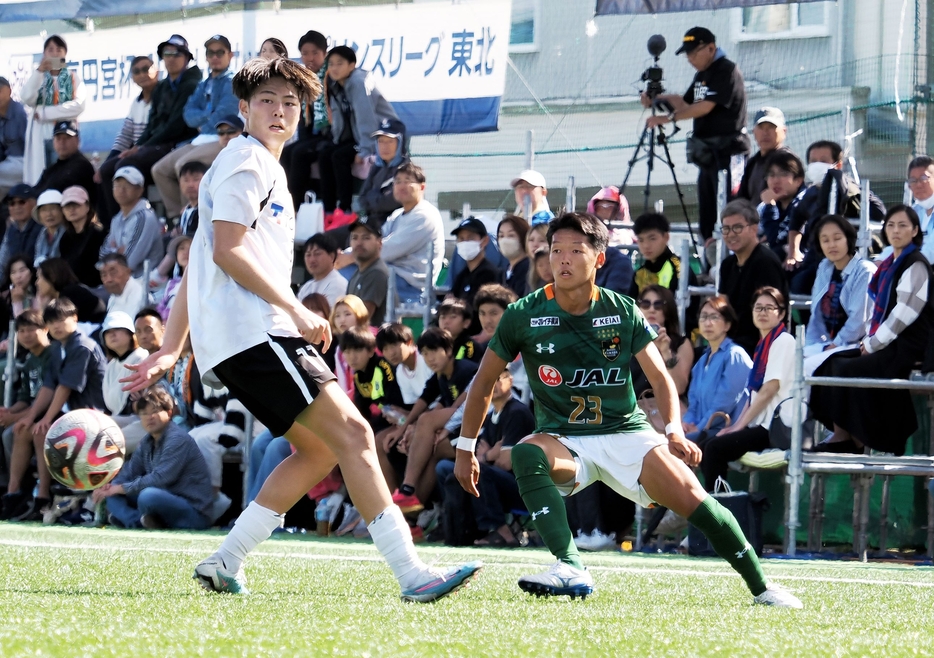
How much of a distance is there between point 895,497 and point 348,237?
5901 millimetres

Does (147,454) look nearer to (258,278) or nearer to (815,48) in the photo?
(258,278)

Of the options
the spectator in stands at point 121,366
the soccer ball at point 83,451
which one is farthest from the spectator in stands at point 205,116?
the soccer ball at point 83,451

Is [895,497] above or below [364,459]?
below

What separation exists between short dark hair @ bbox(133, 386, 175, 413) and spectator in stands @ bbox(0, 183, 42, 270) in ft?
15.3

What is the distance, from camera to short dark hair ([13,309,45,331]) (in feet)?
45.1

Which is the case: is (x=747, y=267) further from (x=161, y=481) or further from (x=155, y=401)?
(x=161, y=481)

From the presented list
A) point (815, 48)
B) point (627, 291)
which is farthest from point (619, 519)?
point (815, 48)

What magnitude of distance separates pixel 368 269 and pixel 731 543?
7.91 metres

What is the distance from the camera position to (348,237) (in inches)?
555

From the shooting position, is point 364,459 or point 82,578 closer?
point 364,459

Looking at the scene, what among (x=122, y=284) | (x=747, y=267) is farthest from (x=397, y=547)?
(x=122, y=284)

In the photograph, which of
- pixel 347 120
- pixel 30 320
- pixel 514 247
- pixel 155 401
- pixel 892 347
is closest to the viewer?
pixel 892 347

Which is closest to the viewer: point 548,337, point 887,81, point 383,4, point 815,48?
point 548,337

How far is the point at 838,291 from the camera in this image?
1080cm
